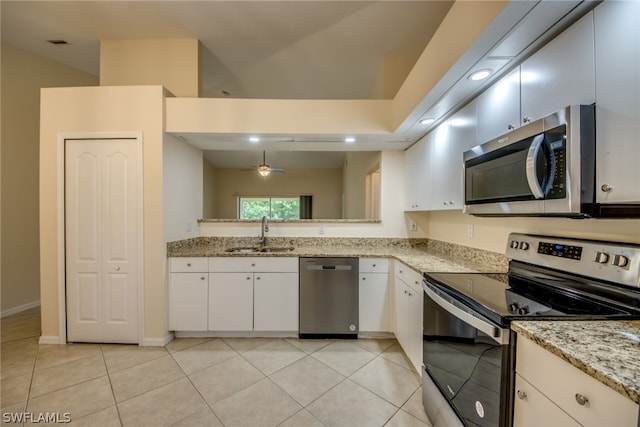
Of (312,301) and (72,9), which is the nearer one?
(72,9)

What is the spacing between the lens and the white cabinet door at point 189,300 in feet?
8.59

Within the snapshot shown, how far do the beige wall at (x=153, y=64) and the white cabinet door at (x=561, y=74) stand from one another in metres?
2.94

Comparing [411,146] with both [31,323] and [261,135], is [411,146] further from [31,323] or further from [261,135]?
[31,323]

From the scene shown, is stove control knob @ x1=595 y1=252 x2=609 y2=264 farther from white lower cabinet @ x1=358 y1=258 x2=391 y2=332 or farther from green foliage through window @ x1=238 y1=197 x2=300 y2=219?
Answer: green foliage through window @ x1=238 y1=197 x2=300 y2=219

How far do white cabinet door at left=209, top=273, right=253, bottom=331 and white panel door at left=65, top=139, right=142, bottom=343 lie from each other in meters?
0.72

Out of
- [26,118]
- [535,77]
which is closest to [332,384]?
[535,77]

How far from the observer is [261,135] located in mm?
2656

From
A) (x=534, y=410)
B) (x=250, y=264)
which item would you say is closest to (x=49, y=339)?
(x=250, y=264)

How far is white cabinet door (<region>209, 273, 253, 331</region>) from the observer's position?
263cm

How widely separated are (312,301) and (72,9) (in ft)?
11.8

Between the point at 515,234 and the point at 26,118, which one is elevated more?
the point at 26,118

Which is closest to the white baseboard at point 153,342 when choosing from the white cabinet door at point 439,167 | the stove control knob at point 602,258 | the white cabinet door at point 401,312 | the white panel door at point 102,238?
the white panel door at point 102,238

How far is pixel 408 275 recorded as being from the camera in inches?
85.6

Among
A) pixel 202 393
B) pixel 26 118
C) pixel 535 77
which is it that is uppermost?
pixel 26 118
